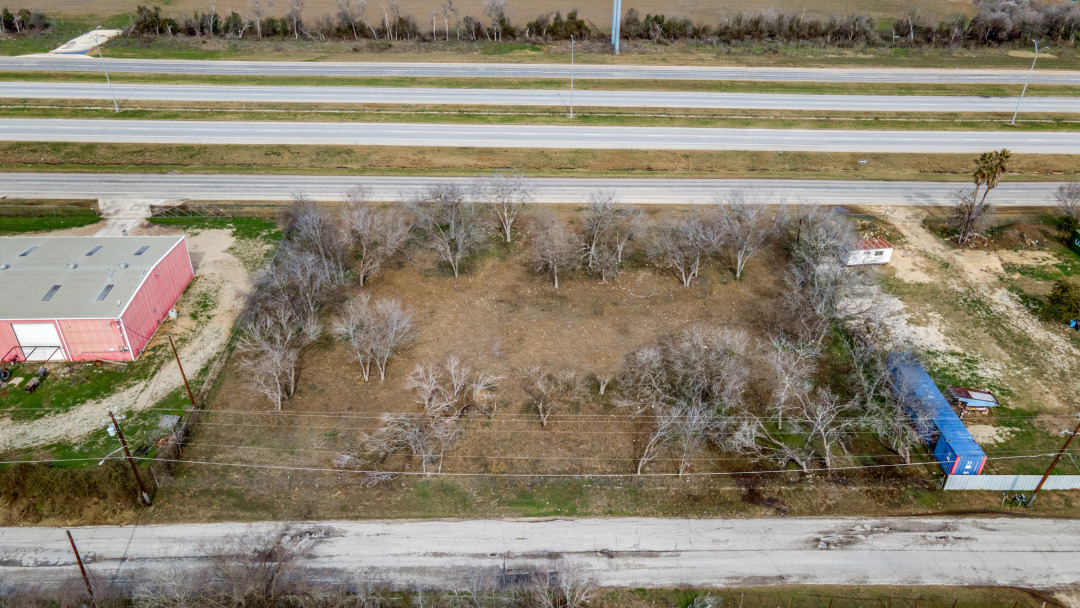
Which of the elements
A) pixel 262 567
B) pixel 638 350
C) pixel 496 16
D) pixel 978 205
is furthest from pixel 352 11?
pixel 262 567

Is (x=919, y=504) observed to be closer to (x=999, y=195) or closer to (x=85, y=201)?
(x=999, y=195)

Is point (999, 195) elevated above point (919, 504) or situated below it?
above

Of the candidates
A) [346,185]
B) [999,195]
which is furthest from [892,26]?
[346,185]

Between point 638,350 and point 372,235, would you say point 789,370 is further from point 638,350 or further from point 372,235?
point 372,235

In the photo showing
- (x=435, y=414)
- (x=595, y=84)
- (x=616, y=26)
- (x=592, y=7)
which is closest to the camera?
(x=435, y=414)

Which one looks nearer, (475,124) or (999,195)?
(999,195)
